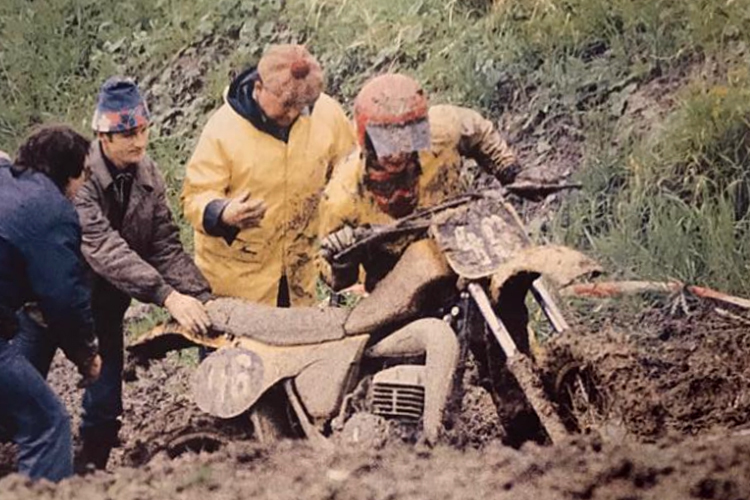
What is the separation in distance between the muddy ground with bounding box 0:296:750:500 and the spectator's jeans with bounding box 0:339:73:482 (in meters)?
0.06

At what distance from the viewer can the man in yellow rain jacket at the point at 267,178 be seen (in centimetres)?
671

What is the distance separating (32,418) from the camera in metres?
6.63

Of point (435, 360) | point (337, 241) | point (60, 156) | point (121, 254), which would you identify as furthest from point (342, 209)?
point (60, 156)

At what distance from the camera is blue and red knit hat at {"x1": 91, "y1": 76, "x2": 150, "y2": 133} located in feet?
22.4

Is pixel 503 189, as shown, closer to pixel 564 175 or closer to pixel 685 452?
pixel 564 175

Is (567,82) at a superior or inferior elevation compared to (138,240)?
superior

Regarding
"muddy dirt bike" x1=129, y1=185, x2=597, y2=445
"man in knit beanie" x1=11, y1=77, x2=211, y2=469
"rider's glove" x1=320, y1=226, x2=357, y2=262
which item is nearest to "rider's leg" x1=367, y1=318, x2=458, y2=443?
"muddy dirt bike" x1=129, y1=185, x2=597, y2=445

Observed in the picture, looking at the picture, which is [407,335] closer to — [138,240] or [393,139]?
[393,139]

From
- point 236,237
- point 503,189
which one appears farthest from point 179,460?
point 503,189

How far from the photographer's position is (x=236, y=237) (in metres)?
6.80

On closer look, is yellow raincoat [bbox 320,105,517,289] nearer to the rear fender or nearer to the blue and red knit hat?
the rear fender

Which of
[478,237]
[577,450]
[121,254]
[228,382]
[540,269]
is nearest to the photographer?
[577,450]

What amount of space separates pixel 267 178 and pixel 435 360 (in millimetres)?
715

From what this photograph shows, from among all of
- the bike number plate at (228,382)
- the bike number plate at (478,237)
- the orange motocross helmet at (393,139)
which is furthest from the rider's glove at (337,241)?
the bike number plate at (228,382)
